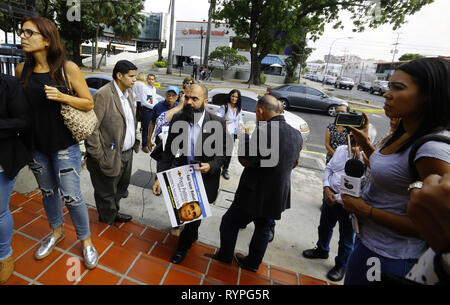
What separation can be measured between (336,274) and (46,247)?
273 cm

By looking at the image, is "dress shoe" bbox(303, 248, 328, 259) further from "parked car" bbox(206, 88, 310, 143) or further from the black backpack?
"parked car" bbox(206, 88, 310, 143)

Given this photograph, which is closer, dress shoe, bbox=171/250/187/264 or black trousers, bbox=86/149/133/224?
dress shoe, bbox=171/250/187/264

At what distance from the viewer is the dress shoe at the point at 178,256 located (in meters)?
2.39

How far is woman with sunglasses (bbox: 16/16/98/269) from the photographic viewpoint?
165 centimetres

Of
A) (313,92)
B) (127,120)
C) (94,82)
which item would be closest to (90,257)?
(127,120)

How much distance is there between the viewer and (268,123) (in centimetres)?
222

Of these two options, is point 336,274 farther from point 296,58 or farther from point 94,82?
point 296,58

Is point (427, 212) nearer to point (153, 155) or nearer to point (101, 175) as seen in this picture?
point (153, 155)

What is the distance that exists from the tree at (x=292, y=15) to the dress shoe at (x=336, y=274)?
63.3 ft

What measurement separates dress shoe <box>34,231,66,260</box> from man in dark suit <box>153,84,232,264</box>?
0.88 meters

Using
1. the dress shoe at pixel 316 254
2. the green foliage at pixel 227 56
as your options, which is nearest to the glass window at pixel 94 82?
the dress shoe at pixel 316 254

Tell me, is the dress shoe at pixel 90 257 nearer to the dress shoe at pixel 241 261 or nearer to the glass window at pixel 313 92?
the dress shoe at pixel 241 261

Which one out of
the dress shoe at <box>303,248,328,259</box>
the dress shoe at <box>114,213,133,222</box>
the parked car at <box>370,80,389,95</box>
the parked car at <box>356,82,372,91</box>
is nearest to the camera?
the dress shoe at <box>303,248,328,259</box>

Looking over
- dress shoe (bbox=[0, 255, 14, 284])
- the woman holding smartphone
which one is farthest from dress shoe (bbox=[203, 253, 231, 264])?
dress shoe (bbox=[0, 255, 14, 284])
